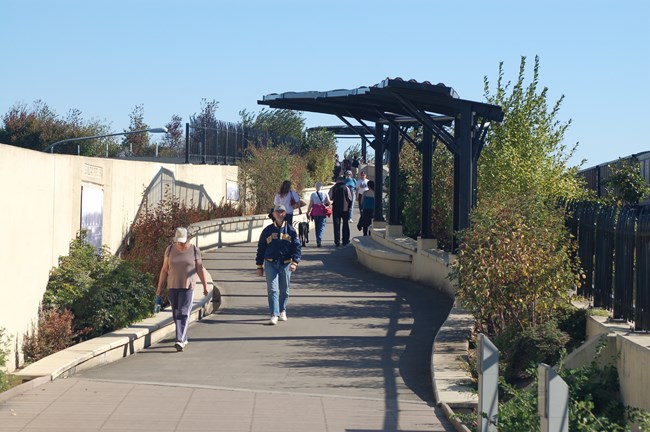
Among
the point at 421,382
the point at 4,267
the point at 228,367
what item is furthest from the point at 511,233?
the point at 4,267

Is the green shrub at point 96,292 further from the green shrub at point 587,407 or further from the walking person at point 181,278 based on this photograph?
the green shrub at point 587,407

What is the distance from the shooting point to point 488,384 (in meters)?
8.49

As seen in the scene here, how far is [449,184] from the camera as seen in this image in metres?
21.2

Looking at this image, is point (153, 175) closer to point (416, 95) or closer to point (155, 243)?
point (155, 243)

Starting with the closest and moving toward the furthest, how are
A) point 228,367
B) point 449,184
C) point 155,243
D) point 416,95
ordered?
1. point 228,367
2. point 416,95
3. point 155,243
4. point 449,184

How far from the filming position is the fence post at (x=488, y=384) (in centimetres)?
845

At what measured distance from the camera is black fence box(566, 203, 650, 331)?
10.1 m

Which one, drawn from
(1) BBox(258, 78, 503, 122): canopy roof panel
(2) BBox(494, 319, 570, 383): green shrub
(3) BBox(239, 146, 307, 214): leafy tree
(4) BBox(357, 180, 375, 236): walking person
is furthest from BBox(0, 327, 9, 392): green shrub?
(3) BBox(239, 146, 307, 214): leafy tree

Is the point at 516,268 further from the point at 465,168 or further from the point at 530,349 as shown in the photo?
the point at 465,168

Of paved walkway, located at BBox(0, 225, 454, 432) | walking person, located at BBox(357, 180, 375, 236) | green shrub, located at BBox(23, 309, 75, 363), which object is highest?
walking person, located at BBox(357, 180, 375, 236)

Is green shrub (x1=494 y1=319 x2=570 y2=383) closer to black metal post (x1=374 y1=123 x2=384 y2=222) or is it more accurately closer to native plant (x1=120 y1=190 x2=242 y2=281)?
native plant (x1=120 y1=190 x2=242 y2=281)

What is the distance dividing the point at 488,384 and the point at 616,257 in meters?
3.38

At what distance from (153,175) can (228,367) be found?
33.3 feet

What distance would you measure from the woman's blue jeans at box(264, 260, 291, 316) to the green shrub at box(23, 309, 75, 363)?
3081mm
